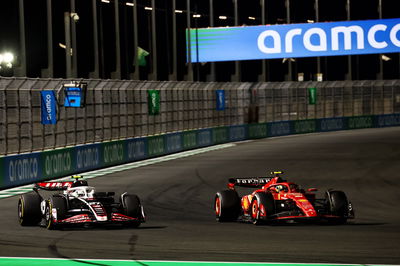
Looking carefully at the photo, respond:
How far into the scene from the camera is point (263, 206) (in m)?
16.8

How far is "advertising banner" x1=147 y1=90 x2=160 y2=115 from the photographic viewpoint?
41812 mm

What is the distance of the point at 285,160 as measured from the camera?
3678 centimetres

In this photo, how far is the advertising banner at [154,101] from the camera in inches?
1646

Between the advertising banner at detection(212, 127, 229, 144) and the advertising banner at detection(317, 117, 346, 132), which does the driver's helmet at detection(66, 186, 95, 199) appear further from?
the advertising banner at detection(317, 117, 346, 132)

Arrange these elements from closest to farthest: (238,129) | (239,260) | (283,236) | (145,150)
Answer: (239,260), (283,236), (145,150), (238,129)

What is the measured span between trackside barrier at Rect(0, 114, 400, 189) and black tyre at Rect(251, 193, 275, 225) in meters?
11.7

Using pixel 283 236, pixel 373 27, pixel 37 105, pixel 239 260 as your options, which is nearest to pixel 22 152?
pixel 37 105

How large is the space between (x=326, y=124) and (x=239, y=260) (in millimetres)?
51882

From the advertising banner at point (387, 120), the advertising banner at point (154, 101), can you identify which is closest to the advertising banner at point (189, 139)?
the advertising banner at point (154, 101)

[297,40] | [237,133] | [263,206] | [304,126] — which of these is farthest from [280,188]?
[297,40]

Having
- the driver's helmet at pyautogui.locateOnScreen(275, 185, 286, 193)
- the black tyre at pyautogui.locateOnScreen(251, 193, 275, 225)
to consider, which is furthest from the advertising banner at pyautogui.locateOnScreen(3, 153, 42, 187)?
the black tyre at pyautogui.locateOnScreen(251, 193, 275, 225)

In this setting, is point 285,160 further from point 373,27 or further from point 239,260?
point 373,27

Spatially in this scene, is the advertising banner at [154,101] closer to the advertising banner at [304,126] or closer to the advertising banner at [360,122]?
the advertising banner at [304,126]

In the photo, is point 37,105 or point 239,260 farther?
point 37,105
